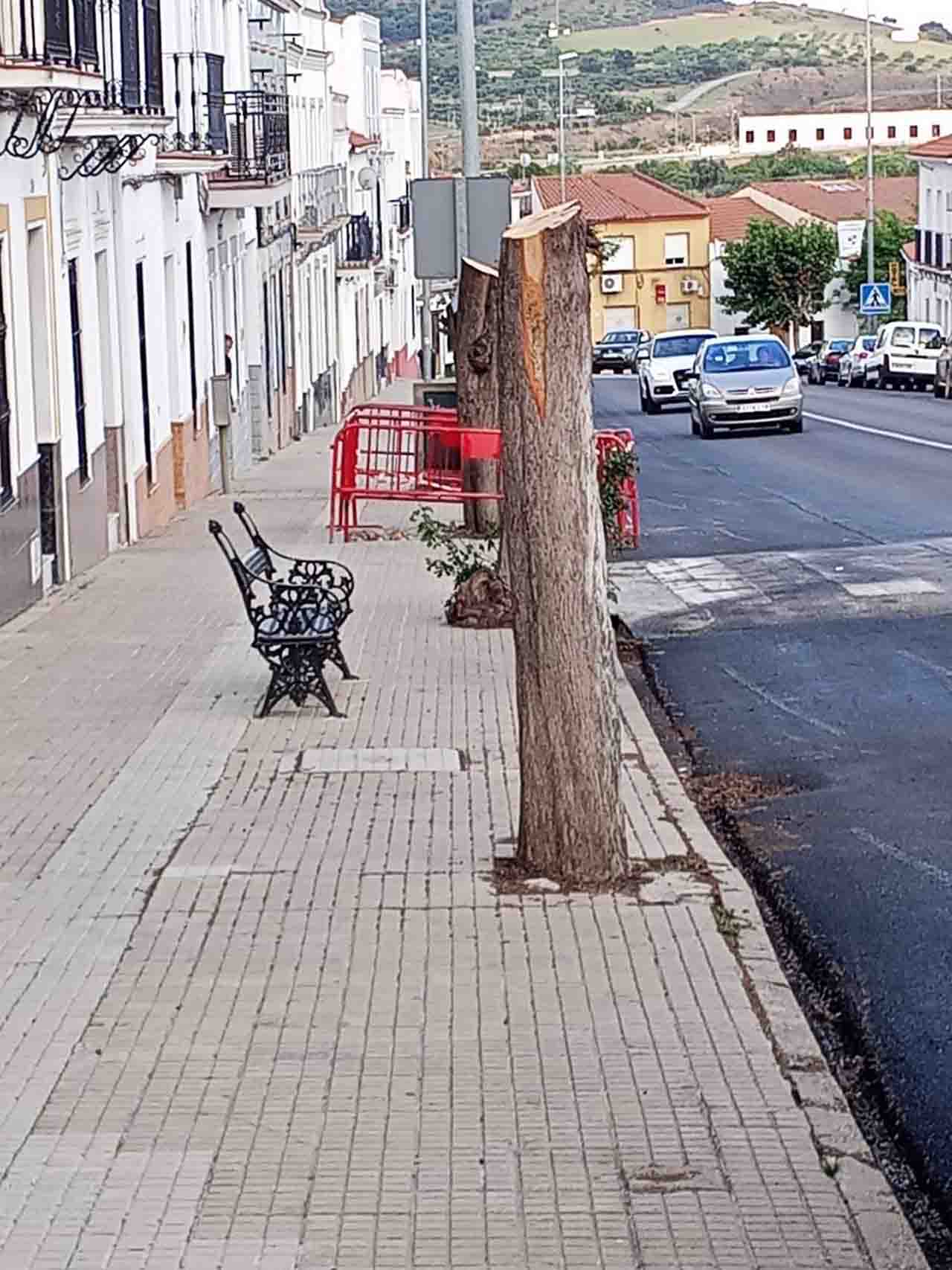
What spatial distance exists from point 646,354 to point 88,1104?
4256cm

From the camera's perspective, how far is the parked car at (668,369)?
4631cm

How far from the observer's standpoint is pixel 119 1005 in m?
7.53

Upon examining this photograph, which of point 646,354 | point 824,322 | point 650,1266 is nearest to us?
point 650,1266

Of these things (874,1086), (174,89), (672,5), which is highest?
(672,5)

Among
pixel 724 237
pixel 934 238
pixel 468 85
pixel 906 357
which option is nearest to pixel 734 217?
pixel 724 237

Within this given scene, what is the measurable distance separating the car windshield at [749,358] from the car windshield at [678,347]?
9087mm

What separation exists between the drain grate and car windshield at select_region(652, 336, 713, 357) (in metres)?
35.9

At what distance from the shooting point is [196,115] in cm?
2873

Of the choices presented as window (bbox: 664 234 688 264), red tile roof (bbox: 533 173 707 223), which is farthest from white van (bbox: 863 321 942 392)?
window (bbox: 664 234 688 264)

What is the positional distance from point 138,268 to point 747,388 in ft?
48.3

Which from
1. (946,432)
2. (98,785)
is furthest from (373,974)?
(946,432)

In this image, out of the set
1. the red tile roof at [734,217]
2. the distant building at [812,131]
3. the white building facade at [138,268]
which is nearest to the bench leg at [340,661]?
the white building facade at [138,268]

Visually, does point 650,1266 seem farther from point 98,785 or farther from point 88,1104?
point 98,785

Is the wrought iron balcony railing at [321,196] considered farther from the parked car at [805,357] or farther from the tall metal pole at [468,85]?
the tall metal pole at [468,85]
